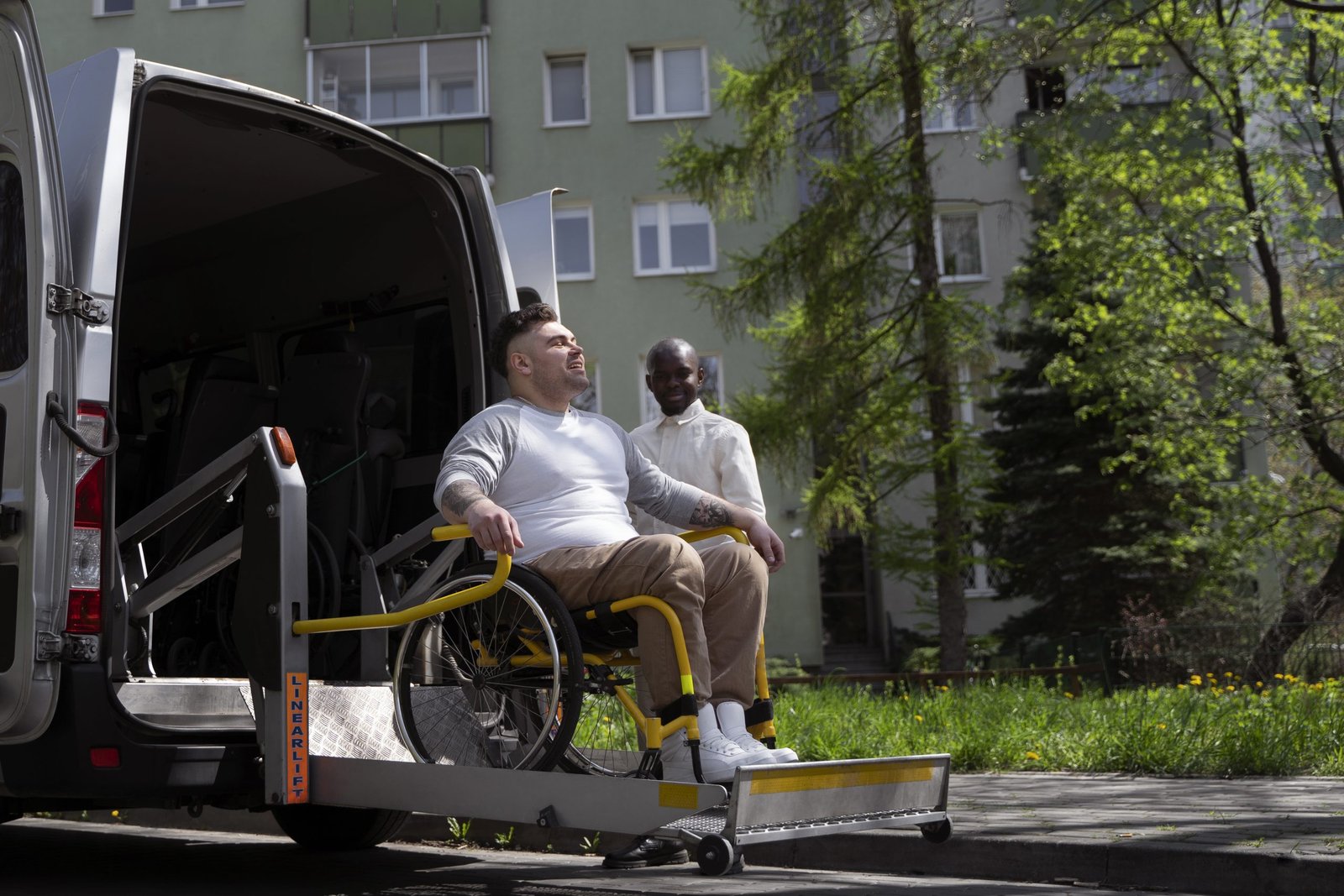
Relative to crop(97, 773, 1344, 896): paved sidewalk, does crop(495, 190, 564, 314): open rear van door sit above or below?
above

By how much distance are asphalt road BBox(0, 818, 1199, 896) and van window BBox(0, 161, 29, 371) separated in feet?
6.31

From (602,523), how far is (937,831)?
4.41ft

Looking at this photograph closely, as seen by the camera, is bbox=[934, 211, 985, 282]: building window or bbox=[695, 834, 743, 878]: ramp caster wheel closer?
bbox=[695, 834, 743, 878]: ramp caster wheel

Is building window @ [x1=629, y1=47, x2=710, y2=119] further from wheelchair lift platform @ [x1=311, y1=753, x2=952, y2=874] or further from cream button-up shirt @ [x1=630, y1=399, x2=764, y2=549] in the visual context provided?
wheelchair lift platform @ [x1=311, y1=753, x2=952, y2=874]

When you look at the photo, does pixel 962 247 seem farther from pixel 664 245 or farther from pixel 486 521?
pixel 486 521

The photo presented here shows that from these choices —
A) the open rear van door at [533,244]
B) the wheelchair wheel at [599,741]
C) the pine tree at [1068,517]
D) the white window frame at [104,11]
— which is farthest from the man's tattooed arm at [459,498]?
the white window frame at [104,11]

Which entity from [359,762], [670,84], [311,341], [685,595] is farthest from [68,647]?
[670,84]

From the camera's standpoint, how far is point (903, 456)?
1816cm

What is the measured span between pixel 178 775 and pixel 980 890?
2.54m

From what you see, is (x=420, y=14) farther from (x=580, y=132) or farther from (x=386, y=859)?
(x=386, y=859)

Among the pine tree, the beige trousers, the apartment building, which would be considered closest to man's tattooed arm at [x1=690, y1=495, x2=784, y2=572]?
the beige trousers

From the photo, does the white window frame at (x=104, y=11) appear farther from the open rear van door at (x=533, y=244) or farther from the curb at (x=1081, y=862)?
the curb at (x=1081, y=862)

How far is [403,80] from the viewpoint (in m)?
29.1

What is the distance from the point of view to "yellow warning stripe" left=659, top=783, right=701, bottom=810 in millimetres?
3701
